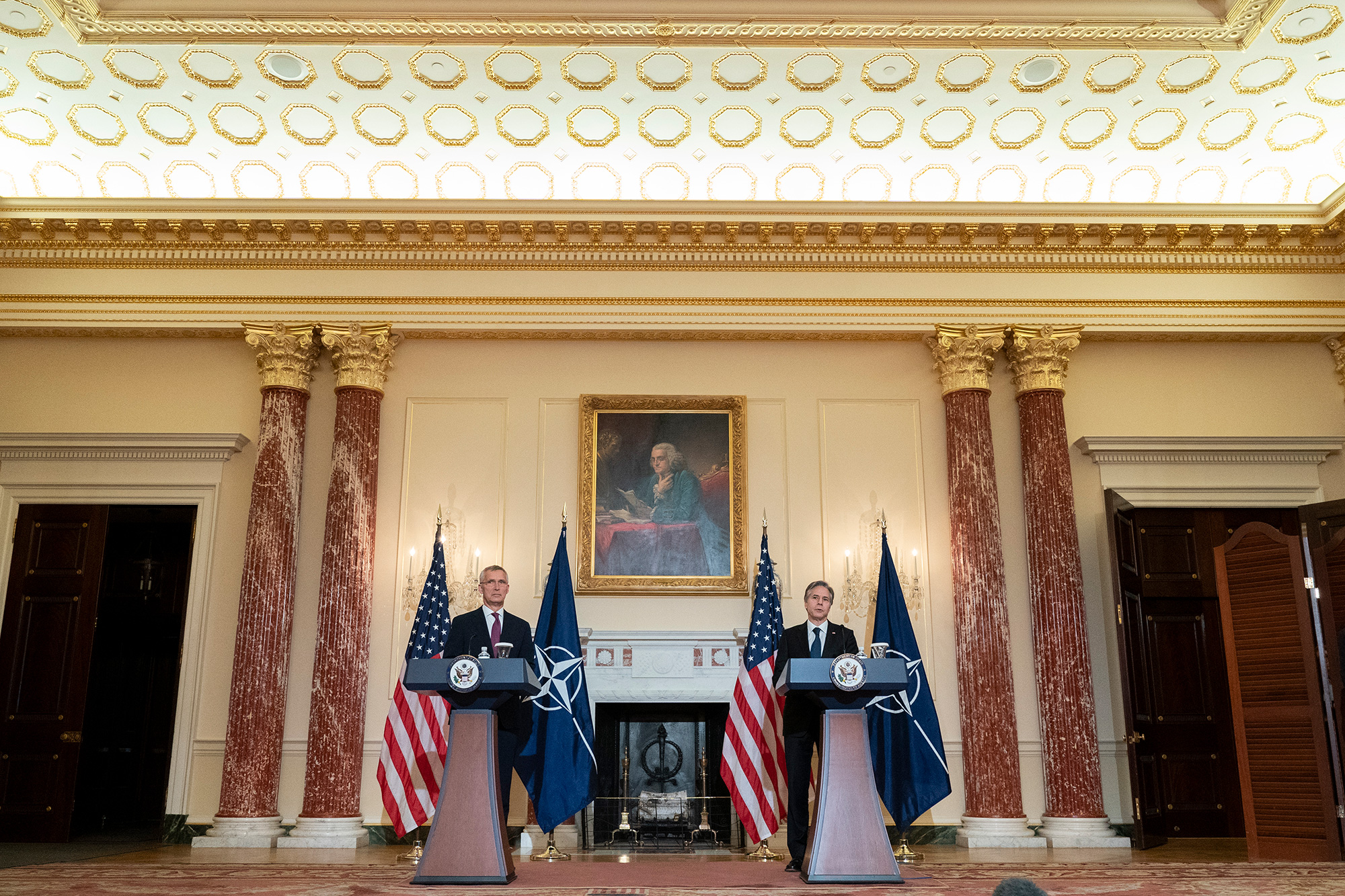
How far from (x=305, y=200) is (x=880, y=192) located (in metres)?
5.50

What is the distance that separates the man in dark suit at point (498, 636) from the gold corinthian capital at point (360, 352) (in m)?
3.52

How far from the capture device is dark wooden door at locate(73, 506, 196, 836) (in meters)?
11.6

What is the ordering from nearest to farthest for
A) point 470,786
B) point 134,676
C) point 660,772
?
point 470,786 < point 660,772 < point 134,676

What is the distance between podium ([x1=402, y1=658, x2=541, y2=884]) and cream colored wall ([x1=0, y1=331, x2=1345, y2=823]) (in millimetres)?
3494

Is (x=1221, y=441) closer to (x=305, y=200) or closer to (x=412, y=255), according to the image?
(x=412, y=255)

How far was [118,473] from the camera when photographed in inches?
375

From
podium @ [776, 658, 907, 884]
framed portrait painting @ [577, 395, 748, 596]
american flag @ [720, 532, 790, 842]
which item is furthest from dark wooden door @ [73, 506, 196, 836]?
podium @ [776, 658, 907, 884]

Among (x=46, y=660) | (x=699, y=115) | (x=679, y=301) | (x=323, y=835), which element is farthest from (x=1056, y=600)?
(x=46, y=660)

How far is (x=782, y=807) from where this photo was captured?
8.07 m

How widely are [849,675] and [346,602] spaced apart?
16.7ft

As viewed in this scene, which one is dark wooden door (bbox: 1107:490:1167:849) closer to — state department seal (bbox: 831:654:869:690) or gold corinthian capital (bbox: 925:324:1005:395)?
gold corinthian capital (bbox: 925:324:1005:395)

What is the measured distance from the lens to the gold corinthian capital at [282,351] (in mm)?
9430

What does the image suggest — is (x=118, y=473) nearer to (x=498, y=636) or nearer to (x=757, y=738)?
(x=498, y=636)

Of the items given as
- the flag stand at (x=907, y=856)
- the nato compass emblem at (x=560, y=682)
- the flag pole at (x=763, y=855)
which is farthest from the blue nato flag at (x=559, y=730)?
the flag stand at (x=907, y=856)
